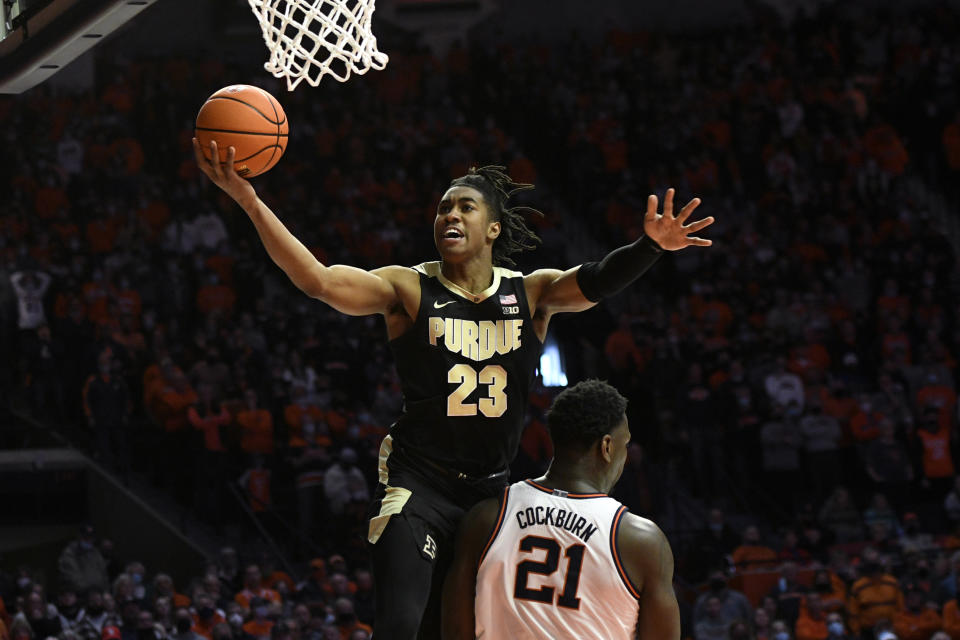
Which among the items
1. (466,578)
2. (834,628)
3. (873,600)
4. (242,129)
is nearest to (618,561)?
(466,578)

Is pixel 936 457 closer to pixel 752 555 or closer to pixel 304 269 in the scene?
pixel 752 555

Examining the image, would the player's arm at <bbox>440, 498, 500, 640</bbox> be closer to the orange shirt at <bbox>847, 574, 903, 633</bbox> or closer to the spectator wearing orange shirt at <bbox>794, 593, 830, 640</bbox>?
the spectator wearing orange shirt at <bbox>794, 593, 830, 640</bbox>

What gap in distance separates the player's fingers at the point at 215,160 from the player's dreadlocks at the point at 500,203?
93 centimetres

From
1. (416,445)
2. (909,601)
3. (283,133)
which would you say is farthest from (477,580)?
(909,601)

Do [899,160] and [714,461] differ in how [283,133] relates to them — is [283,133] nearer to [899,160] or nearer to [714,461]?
[714,461]

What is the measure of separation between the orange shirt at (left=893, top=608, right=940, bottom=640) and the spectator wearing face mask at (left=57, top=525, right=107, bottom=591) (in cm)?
667

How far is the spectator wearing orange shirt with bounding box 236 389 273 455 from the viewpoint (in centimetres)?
1338

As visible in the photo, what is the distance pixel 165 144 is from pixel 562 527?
46.3 feet

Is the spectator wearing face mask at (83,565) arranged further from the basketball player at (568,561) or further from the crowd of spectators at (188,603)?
the basketball player at (568,561)

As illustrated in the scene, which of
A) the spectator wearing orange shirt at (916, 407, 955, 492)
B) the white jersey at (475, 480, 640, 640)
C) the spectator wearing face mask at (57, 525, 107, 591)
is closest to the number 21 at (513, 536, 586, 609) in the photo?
the white jersey at (475, 480, 640, 640)

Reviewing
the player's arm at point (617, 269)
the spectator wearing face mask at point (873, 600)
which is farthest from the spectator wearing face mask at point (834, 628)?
the player's arm at point (617, 269)

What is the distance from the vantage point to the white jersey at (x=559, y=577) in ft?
14.1

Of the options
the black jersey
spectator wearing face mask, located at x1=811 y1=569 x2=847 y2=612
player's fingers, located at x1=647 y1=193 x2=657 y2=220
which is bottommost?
spectator wearing face mask, located at x1=811 y1=569 x2=847 y2=612

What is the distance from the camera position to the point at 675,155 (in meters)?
18.7
